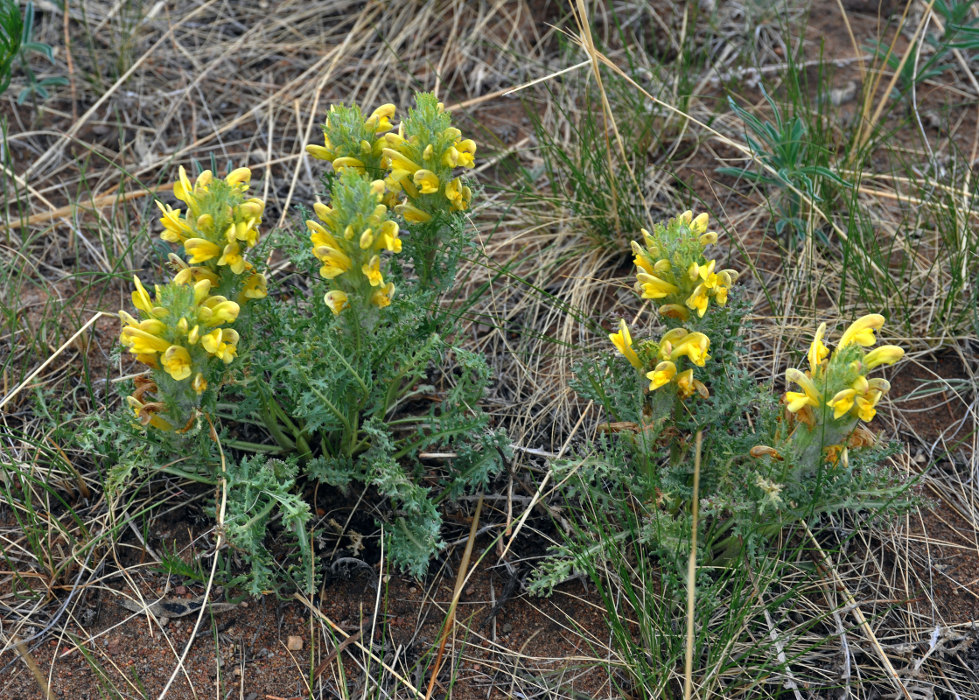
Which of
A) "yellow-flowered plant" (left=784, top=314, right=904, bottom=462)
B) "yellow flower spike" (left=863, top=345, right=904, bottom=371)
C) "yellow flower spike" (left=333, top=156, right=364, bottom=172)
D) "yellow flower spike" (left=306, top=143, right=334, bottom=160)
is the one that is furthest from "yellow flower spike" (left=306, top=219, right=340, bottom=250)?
"yellow flower spike" (left=863, top=345, right=904, bottom=371)

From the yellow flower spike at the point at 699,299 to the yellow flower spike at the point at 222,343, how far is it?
3.59 feet

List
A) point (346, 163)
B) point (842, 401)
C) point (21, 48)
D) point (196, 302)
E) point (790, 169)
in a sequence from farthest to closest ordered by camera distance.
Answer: point (21, 48), point (790, 169), point (346, 163), point (196, 302), point (842, 401)

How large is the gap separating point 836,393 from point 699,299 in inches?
14.6

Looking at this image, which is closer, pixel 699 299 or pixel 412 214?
pixel 699 299

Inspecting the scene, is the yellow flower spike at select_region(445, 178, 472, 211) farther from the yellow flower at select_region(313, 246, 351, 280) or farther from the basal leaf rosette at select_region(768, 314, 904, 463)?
the basal leaf rosette at select_region(768, 314, 904, 463)

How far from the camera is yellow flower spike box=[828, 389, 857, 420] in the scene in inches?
74.1

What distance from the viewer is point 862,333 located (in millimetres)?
1991

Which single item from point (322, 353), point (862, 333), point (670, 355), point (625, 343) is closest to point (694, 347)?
point (670, 355)

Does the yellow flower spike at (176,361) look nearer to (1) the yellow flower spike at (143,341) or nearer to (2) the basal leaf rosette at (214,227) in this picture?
(1) the yellow flower spike at (143,341)

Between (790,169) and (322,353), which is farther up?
(790,169)

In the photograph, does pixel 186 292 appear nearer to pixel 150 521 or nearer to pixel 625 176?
pixel 150 521

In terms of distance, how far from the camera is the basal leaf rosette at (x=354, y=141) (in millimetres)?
2199

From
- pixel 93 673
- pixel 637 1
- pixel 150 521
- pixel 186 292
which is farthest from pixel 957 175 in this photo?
pixel 93 673

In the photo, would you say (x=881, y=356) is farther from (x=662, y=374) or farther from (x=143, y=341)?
(x=143, y=341)
